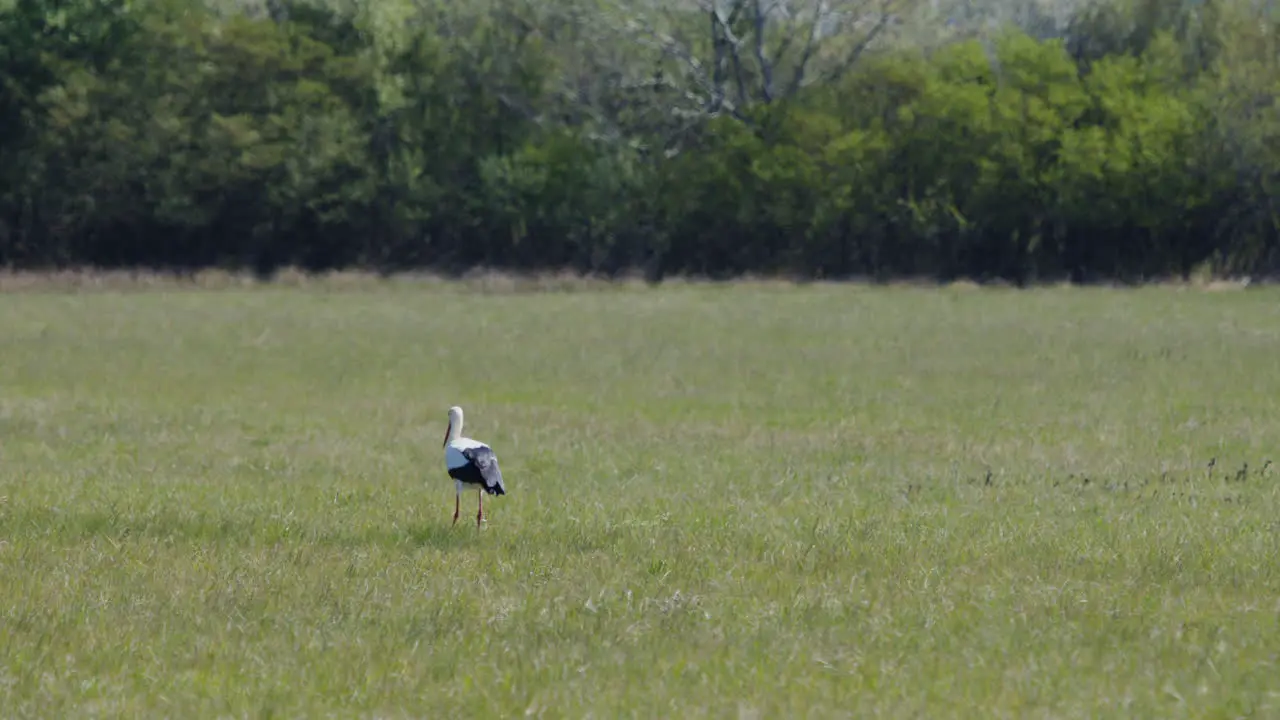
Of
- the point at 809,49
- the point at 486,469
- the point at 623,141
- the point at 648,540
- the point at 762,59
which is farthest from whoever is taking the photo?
the point at 623,141

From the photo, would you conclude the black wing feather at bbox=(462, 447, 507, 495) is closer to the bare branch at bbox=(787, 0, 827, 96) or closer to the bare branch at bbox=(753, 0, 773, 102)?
the bare branch at bbox=(787, 0, 827, 96)

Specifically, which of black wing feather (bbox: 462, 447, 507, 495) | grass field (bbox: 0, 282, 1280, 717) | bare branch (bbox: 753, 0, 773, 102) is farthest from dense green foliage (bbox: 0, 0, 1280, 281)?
black wing feather (bbox: 462, 447, 507, 495)

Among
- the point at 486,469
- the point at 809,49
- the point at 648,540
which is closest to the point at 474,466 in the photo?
the point at 486,469

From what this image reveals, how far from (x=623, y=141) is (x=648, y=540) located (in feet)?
231

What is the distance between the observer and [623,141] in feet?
270

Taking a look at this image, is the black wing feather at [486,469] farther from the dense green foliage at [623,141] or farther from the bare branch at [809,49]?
the bare branch at [809,49]

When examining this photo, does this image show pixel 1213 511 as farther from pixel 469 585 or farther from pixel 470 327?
pixel 470 327

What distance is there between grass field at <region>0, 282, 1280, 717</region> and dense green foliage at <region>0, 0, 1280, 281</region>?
44.5 meters

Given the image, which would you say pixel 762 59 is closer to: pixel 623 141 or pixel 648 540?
pixel 623 141

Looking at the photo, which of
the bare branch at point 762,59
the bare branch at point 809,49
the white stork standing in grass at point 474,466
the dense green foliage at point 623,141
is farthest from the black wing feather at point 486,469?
the bare branch at point 762,59

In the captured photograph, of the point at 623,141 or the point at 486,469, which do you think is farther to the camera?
the point at 623,141

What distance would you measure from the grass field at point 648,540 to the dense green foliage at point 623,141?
44.5 metres

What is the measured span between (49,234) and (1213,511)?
2917 inches

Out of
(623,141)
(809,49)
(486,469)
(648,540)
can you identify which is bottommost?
(648,540)
